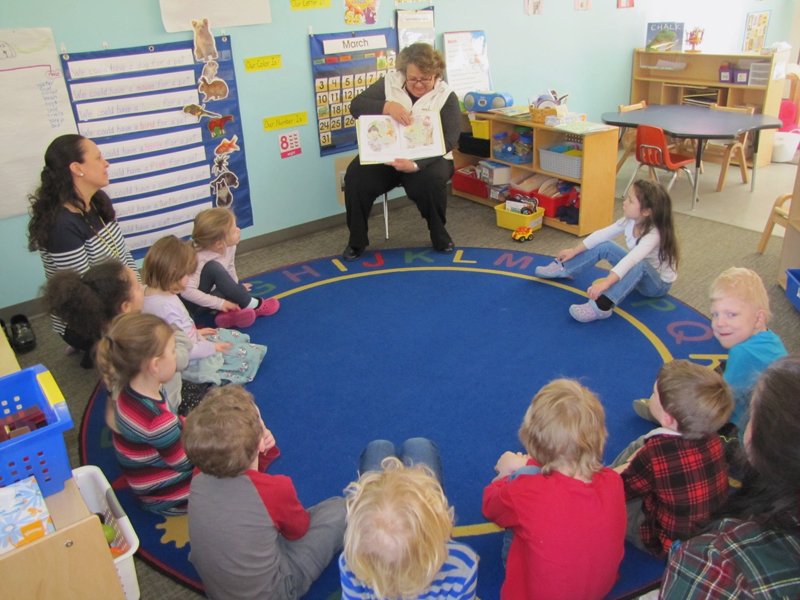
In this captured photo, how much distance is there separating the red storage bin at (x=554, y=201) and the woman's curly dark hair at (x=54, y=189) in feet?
10.7

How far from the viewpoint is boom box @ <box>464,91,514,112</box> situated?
17.1ft

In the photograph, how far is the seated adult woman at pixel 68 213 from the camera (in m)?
3.24

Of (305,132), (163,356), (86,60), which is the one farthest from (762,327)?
(86,60)

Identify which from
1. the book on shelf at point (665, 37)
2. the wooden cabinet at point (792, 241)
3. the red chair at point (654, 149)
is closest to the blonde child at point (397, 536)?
the wooden cabinet at point (792, 241)

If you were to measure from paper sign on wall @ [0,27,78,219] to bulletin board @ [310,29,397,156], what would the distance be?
1.75 metres

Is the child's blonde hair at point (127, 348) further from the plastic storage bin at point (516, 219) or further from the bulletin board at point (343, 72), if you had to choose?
the plastic storage bin at point (516, 219)

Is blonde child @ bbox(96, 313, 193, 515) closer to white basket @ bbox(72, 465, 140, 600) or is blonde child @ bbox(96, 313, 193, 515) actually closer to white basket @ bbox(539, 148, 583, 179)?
white basket @ bbox(72, 465, 140, 600)

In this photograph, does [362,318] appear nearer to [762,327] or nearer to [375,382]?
[375,382]

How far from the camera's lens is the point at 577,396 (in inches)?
68.3

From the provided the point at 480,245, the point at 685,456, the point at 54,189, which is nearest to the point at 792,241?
the point at 480,245

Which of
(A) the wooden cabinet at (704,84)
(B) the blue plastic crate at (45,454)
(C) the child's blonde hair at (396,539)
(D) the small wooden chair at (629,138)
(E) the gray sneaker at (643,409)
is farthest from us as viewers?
(A) the wooden cabinet at (704,84)

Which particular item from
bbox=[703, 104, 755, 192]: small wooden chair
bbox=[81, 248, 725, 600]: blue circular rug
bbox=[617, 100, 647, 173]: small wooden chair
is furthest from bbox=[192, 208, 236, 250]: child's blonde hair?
bbox=[703, 104, 755, 192]: small wooden chair

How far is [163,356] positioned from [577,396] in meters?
1.39

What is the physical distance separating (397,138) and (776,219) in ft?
8.41
